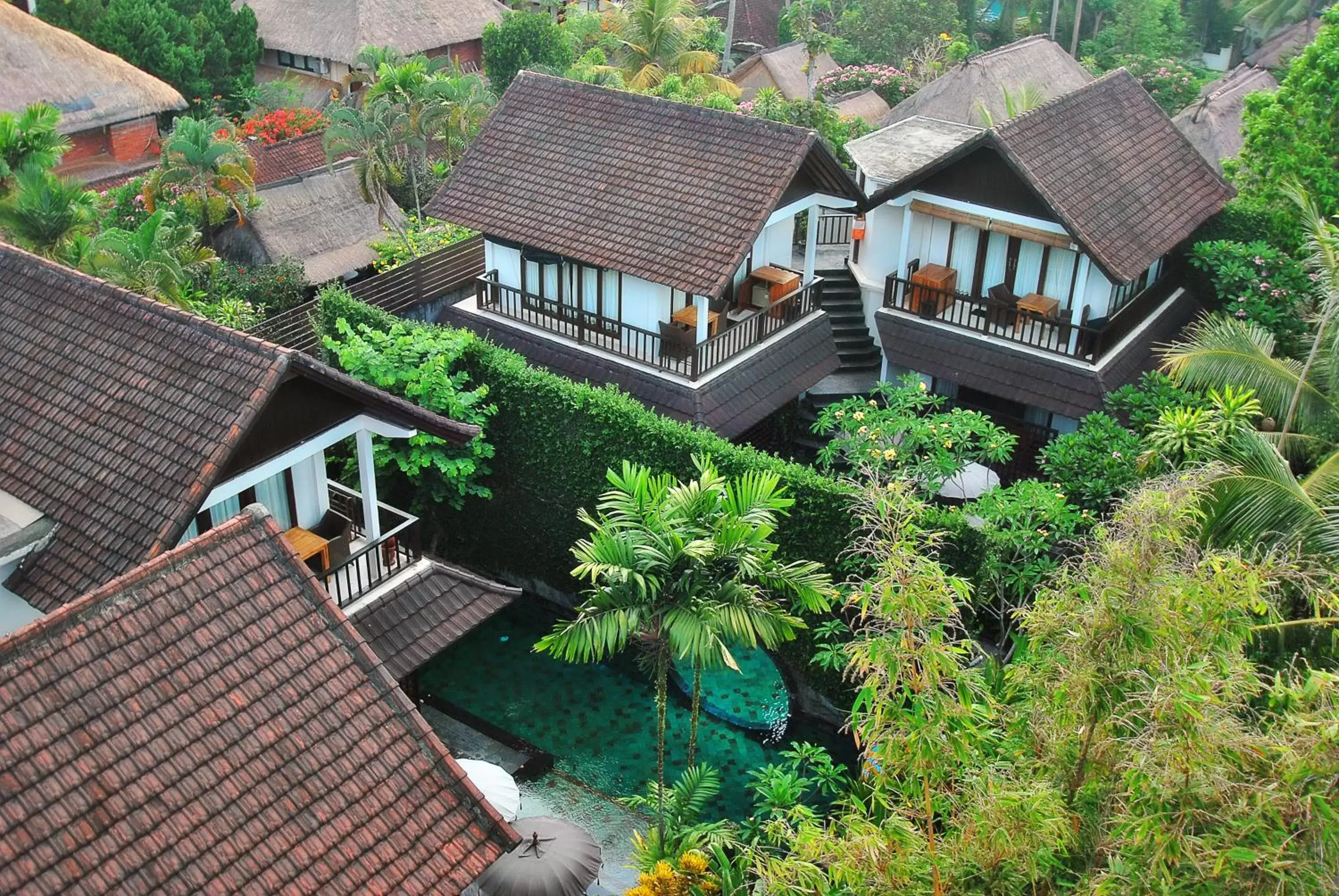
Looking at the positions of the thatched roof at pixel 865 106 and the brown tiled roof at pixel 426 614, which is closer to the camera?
the brown tiled roof at pixel 426 614

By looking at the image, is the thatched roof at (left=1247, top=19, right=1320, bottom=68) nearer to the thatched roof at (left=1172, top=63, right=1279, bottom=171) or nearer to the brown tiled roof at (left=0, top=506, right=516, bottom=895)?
the thatched roof at (left=1172, top=63, right=1279, bottom=171)

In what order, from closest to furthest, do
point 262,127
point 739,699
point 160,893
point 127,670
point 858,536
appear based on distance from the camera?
point 160,893 → point 127,670 → point 858,536 → point 739,699 → point 262,127

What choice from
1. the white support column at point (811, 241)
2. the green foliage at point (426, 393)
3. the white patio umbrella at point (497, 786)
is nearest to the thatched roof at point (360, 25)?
the white support column at point (811, 241)

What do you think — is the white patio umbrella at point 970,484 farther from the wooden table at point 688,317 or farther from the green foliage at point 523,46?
the green foliage at point 523,46

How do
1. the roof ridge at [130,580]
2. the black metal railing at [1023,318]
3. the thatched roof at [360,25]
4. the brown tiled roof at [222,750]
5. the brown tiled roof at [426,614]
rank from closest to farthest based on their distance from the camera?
the brown tiled roof at [222,750] → the roof ridge at [130,580] → the brown tiled roof at [426,614] → the black metal railing at [1023,318] → the thatched roof at [360,25]

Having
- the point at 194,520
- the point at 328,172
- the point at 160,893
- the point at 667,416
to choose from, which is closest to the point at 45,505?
the point at 194,520

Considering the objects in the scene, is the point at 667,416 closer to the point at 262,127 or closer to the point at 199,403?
the point at 199,403

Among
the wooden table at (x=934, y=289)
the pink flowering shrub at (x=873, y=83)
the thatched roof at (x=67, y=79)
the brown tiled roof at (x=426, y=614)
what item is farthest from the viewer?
the pink flowering shrub at (x=873, y=83)

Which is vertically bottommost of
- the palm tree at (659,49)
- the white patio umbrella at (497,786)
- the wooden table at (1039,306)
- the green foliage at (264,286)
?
the white patio umbrella at (497,786)
